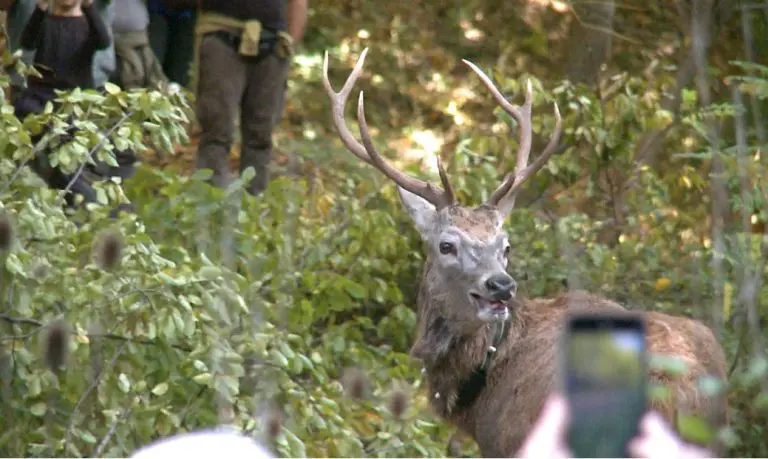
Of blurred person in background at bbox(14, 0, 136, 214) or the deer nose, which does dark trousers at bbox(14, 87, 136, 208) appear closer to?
blurred person in background at bbox(14, 0, 136, 214)

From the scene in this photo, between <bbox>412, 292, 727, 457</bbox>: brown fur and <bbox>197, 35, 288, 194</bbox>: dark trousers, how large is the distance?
313 centimetres

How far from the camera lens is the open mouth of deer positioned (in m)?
6.99

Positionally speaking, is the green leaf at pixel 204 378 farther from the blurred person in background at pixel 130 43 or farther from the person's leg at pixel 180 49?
the person's leg at pixel 180 49

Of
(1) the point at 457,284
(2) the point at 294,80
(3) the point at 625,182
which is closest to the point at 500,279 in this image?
Answer: (1) the point at 457,284

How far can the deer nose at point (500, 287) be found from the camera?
700cm

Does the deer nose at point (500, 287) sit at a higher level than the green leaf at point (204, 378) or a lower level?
higher

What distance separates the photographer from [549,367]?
681cm

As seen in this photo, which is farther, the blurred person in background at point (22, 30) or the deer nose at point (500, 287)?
the blurred person in background at point (22, 30)

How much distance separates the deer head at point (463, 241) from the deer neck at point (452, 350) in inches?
0.7

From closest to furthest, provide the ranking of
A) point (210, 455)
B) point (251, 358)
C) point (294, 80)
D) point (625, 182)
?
point (210, 455)
point (251, 358)
point (625, 182)
point (294, 80)

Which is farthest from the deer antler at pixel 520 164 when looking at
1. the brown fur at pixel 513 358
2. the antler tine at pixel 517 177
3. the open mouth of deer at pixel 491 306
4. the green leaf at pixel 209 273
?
the green leaf at pixel 209 273

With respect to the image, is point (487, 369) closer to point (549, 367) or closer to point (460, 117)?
point (549, 367)

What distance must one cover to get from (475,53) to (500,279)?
308 inches

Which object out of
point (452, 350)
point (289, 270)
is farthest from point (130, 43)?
point (452, 350)
